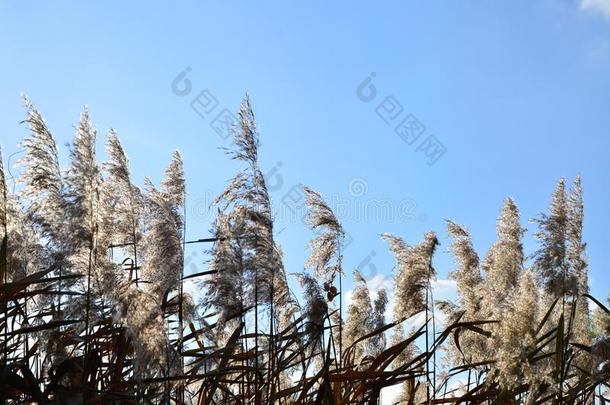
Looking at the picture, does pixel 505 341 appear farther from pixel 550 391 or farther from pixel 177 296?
pixel 177 296

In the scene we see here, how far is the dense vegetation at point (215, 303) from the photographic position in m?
3.26

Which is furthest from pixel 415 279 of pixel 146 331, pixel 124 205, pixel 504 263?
pixel 146 331

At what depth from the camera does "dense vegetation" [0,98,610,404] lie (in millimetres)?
3258

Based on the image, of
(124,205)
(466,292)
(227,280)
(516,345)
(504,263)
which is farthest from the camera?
(466,292)

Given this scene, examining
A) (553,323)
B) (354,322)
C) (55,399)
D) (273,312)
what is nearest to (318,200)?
(273,312)

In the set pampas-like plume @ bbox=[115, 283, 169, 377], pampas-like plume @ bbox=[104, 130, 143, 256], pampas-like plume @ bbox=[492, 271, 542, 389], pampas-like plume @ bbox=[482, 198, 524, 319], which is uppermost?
pampas-like plume @ bbox=[104, 130, 143, 256]

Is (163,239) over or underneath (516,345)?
over

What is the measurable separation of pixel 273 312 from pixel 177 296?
0.53 m

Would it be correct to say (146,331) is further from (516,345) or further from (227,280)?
(516,345)

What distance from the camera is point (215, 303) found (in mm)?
3979

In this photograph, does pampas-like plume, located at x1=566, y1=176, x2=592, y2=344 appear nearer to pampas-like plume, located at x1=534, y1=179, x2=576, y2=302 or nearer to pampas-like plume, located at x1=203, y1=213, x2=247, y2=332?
pampas-like plume, located at x1=534, y1=179, x2=576, y2=302

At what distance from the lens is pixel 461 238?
5.82 meters

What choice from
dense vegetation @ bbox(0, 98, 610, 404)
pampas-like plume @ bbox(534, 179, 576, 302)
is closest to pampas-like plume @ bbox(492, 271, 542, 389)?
dense vegetation @ bbox(0, 98, 610, 404)

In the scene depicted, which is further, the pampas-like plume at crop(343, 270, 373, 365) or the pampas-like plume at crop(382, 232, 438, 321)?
the pampas-like plume at crop(343, 270, 373, 365)
